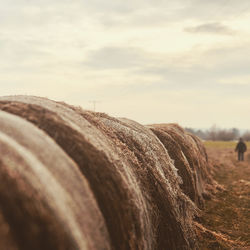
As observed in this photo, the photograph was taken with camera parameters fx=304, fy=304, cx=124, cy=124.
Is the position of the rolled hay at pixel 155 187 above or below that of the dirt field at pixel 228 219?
above

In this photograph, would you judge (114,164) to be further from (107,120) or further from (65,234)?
(107,120)

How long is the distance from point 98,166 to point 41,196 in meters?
0.96

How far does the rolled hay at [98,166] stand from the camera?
122 inches

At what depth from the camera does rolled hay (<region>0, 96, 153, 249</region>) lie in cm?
311

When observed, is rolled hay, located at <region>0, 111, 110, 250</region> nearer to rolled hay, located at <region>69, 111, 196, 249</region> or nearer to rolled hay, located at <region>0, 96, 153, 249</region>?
rolled hay, located at <region>0, 96, 153, 249</region>

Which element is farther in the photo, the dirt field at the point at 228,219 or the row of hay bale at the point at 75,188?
the dirt field at the point at 228,219

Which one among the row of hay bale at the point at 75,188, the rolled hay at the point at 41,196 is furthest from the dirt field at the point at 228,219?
the rolled hay at the point at 41,196

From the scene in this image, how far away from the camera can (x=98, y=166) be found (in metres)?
3.21

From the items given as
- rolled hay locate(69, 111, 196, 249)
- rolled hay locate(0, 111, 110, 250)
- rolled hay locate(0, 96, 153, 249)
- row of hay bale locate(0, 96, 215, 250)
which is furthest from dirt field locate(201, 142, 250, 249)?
rolled hay locate(0, 111, 110, 250)

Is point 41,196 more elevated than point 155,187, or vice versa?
point 41,196

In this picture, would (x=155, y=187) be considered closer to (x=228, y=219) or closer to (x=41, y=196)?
(x=41, y=196)

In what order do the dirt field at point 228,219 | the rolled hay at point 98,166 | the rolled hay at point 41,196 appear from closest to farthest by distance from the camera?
1. the rolled hay at point 41,196
2. the rolled hay at point 98,166
3. the dirt field at point 228,219

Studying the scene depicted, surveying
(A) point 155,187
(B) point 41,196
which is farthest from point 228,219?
(B) point 41,196

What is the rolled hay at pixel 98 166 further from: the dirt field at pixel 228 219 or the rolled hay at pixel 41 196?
the dirt field at pixel 228 219
